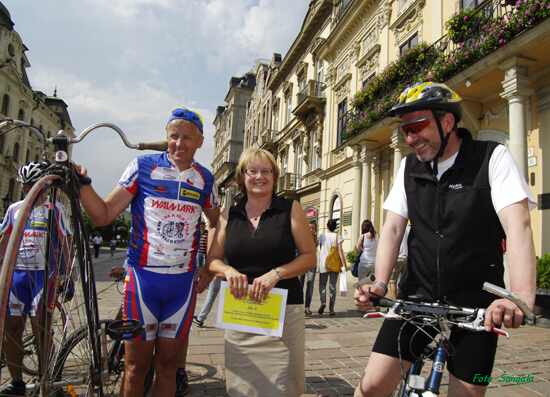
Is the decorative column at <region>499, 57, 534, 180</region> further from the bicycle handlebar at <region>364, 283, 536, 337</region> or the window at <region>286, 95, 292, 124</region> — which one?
the window at <region>286, 95, 292, 124</region>

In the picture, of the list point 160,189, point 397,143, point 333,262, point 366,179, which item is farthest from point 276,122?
point 160,189

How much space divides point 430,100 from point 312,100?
64.2 feet

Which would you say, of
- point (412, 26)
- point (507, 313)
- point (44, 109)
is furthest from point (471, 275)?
point (44, 109)

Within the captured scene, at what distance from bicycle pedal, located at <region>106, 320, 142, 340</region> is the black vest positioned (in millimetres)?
1540

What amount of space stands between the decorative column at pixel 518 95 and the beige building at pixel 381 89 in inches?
0.8

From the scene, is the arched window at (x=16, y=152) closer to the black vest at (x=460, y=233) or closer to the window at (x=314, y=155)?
the window at (x=314, y=155)

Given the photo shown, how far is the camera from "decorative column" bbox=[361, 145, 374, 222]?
14.7 metres

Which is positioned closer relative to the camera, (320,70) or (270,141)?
(320,70)

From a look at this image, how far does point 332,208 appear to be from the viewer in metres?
18.8

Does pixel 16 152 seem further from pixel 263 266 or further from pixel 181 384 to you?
pixel 263 266

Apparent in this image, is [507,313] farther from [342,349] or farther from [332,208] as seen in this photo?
[332,208]

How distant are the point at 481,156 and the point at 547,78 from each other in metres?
8.35

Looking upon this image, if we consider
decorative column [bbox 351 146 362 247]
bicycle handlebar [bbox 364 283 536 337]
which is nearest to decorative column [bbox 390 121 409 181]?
decorative column [bbox 351 146 362 247]

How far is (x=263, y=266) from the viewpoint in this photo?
2.37 metres
